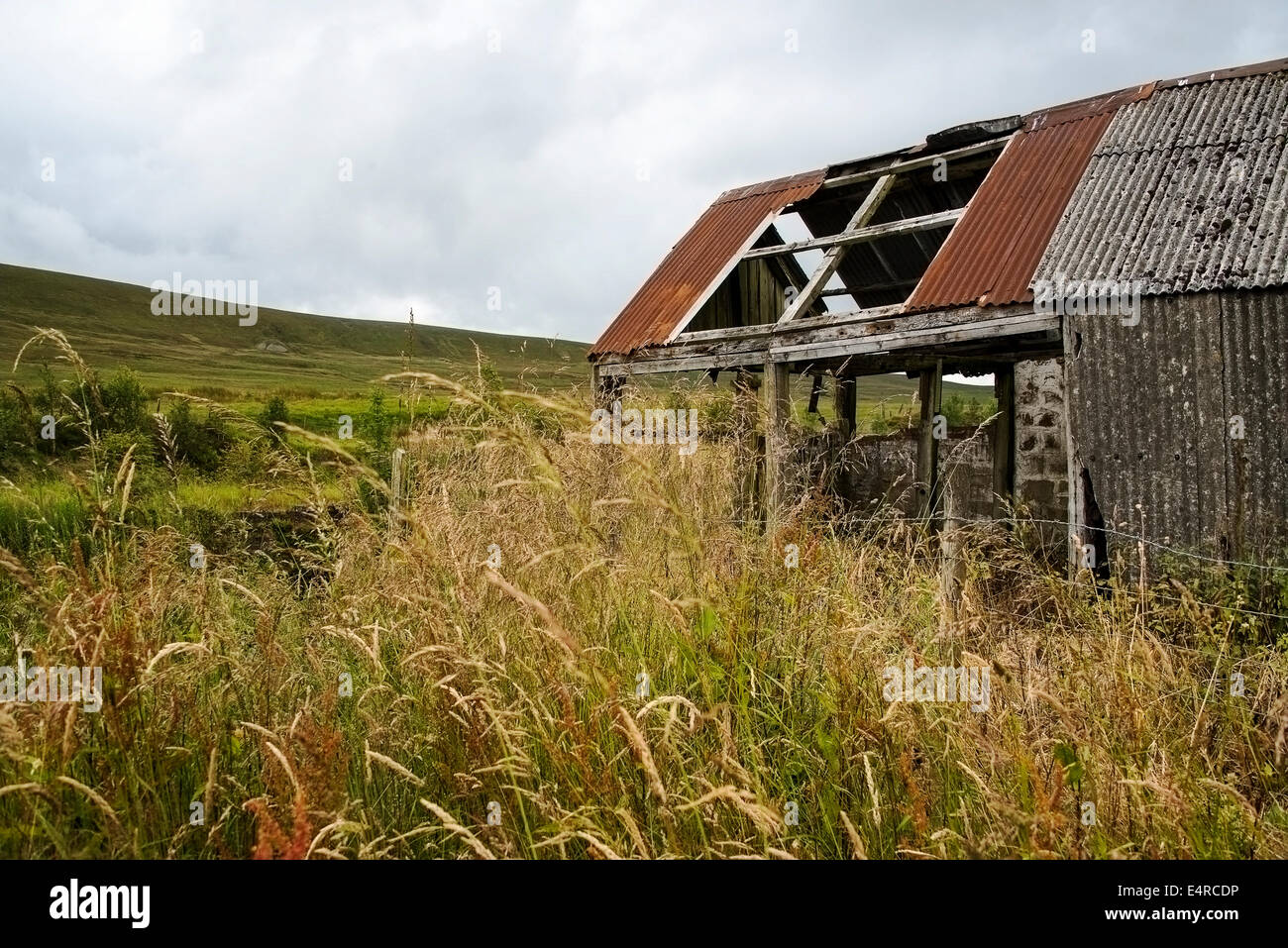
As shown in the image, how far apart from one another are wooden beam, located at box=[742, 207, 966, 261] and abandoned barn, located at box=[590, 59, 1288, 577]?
0.03 m

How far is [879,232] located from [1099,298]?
9.57 feet

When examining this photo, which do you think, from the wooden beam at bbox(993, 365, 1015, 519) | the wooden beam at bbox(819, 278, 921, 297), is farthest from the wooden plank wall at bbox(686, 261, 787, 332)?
the wooden beam at bbox(993, 365, 1015, 519)

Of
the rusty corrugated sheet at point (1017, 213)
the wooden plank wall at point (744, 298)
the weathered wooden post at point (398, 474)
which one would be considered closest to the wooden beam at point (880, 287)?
the wooden plank wall at point (744, 298)

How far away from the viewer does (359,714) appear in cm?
289

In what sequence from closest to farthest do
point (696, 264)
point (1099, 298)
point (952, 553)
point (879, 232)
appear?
1. point (1099, 298)
2. point (952, 553)
3. point (879, 232)
4. point (696, 264)

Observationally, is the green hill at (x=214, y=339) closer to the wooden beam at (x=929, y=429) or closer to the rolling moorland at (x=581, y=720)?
the wooden beam at (x=929, y=429)

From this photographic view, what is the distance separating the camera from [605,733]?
94.7 inches

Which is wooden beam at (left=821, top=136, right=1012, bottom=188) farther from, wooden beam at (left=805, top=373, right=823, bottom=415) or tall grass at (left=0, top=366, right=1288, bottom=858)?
tall grass at (left=0, top=366, right=1288, bottom=858)

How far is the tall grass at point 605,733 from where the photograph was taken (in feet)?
6.49

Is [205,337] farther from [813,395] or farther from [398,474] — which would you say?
[398,474]

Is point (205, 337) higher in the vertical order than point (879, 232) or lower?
higher

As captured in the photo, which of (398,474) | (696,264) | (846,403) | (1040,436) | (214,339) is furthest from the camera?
(214,339)

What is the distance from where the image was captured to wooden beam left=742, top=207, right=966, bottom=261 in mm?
8766

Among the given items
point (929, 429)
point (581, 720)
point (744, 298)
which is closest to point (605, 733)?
point (581, 720)
